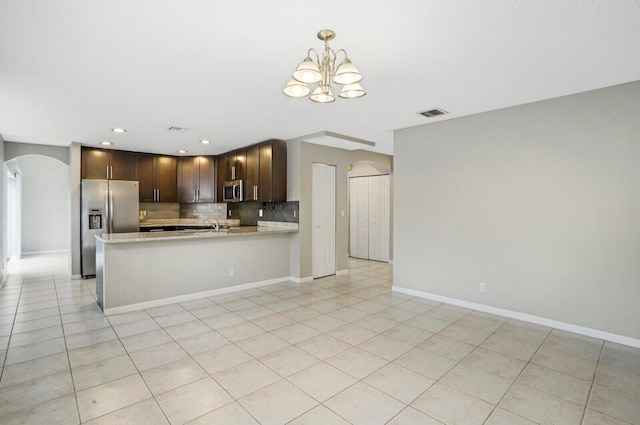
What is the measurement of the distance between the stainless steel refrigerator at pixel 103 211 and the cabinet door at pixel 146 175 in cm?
56

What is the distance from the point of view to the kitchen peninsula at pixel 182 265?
4008mm

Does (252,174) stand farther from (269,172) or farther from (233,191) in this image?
(233,191)

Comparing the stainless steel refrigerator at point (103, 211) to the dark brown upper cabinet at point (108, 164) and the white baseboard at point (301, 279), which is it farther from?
the white baseboard at point (301, 279)

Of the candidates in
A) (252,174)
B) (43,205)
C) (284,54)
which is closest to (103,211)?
(252,174)

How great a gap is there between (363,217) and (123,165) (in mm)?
5321

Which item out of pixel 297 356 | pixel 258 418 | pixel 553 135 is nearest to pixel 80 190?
pixel 297 356

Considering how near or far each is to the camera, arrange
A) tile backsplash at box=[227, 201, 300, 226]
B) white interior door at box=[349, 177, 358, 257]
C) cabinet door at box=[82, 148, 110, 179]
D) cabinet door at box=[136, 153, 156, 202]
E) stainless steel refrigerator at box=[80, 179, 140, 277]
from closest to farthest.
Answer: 1. tile backsplash at box=[227, 201, 300, 226]
2. stainless steel refrigerator at box=[80, 179, 140, 277]
3. cabinet door at box=[82, 148, 110, 179]
4. cabinet door at box=[136, 153, 156, 202]
5. white interior door at box=[349, 177, 358, 257]

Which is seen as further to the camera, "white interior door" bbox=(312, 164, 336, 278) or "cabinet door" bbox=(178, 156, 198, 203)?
"cabinet door" bbox=(178, 156, 198, 203)

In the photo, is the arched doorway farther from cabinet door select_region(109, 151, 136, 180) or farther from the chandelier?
the chandelier

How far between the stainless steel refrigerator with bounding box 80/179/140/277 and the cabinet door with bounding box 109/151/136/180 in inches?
15.3

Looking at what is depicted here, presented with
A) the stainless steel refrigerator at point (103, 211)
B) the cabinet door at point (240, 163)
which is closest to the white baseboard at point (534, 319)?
the cabinet door at point (240, 163)

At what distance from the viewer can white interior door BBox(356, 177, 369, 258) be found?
780 centimetres

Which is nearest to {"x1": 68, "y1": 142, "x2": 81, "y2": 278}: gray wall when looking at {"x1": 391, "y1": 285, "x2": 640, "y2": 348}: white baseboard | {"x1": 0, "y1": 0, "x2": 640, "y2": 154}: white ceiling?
{"x1": 0, "y1": 0, "x2": 640, "y2": 154}: white ceiling

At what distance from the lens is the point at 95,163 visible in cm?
621
